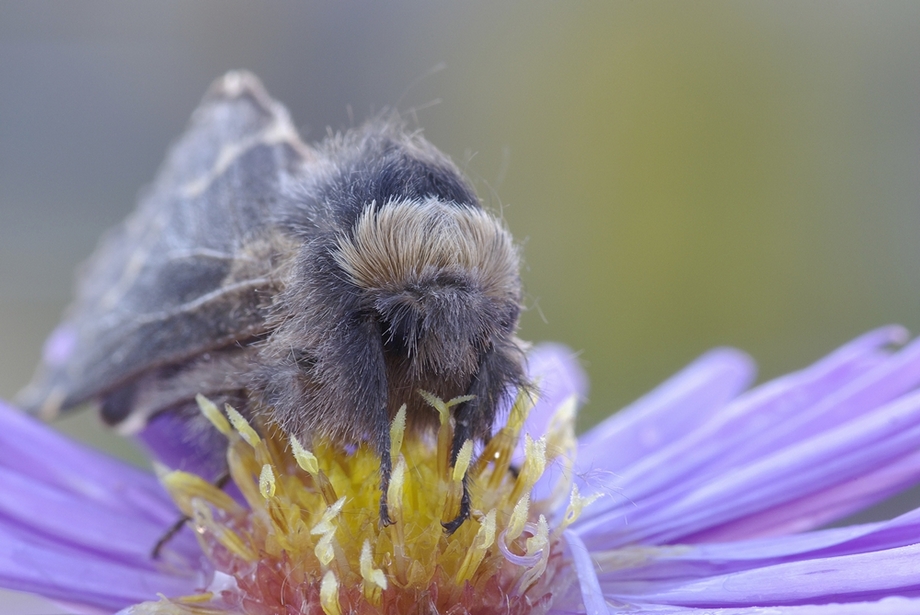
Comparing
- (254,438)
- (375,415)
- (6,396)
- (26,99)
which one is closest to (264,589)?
(254,438)

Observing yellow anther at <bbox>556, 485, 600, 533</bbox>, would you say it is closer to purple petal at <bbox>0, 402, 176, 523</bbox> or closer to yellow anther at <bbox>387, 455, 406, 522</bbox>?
yellow anther at <bbox>387, 455, 406, 522</bbox>

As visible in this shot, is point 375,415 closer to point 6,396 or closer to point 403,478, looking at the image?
point 403,478

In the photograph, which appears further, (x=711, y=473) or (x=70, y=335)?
(x=70, y=335)

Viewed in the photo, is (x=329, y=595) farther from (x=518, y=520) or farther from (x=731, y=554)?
(x=731, y=554)

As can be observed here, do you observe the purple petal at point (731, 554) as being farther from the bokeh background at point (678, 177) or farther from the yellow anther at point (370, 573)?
the bokeh background at point (678, 177)

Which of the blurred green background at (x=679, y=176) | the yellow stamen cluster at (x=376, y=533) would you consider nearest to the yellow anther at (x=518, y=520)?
the yellow stamen cluster at (x=376, y=533)

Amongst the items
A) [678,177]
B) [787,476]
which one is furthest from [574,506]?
[678,177]

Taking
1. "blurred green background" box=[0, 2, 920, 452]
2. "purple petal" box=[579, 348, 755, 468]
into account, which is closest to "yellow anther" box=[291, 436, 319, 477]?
"purple petal" box=[579, 348, 755, 468]
